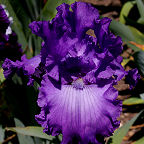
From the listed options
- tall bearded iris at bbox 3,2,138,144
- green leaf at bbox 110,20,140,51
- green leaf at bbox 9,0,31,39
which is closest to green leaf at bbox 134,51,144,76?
green leaf at bbox 110,20,140,51

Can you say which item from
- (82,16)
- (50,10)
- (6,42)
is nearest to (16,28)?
(6,42)

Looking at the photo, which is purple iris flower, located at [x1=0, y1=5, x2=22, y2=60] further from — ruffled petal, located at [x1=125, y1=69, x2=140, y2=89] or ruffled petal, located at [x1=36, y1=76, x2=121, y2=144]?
ruffled petal, located at [x1=125, y1=69, x2=140, y2=89]

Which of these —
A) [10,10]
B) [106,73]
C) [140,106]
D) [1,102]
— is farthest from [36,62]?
[140,106]

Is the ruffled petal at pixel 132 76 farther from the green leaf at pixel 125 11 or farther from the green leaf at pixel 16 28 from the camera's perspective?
the green leaf at pixel 125 11

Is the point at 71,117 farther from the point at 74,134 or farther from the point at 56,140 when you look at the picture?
the point at 56,140

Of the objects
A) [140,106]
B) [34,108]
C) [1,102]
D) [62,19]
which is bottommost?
[140,106]

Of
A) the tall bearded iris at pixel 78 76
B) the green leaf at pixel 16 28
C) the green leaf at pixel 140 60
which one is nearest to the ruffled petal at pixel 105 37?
the tall bearded iris at pixel 78 76

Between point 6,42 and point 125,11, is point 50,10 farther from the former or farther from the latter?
point 125,11
